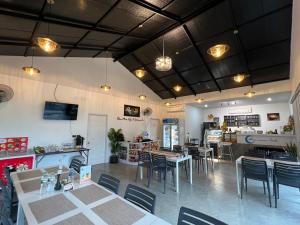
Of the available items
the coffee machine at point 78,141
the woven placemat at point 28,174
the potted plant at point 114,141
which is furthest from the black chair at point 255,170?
the coffee machine at point 78,141

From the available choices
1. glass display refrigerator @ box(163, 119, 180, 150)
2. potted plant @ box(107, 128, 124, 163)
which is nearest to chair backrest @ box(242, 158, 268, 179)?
potted plant @ box(107, 128, 124, 163)

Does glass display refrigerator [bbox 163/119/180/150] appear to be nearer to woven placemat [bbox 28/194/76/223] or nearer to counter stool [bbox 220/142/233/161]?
counter stool [bbox 220/142/233/161]

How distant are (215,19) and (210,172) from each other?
4.75 metres

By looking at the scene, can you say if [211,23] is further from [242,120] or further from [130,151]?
[242,120]

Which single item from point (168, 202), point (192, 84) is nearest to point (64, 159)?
point (168, 202)

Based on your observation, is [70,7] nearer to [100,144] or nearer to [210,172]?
[100,144]

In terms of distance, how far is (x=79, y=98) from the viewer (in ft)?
20.0

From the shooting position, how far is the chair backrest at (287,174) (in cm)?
286

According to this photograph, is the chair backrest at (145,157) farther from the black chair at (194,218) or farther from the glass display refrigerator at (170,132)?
the glass display refrigerator at (170,132)

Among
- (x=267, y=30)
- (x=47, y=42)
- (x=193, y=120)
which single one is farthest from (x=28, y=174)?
(x=193, y=120)

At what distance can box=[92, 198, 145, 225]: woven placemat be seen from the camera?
4.24ft

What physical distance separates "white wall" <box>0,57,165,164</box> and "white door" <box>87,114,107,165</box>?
0.88ft

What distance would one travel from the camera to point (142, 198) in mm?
1700

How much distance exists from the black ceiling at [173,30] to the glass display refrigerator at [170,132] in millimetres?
3308
